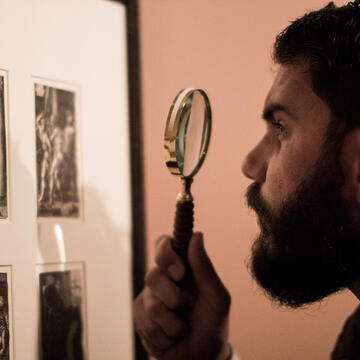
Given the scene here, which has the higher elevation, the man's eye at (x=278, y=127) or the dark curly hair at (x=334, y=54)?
the dark curly hair at (x=334, y=54)

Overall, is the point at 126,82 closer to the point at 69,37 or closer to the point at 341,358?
the point at 69,37

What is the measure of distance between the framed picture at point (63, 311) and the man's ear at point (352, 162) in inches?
23.8

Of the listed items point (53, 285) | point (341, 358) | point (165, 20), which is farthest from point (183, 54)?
point (341, 358)

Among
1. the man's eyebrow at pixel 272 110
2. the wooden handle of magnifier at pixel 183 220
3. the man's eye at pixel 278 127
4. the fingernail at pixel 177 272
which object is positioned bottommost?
the fingernail at pixel 177 272

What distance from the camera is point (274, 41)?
114 centimetres

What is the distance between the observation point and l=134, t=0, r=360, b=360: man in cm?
96

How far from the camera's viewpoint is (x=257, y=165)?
1.07 m

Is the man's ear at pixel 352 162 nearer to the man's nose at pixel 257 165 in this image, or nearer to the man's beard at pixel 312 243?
the man's beard at pixel 312 243

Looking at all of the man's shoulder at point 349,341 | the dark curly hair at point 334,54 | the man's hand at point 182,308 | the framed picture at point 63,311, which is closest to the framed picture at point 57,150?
the framed picture at point 63,311

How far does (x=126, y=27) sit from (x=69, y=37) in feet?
0.74

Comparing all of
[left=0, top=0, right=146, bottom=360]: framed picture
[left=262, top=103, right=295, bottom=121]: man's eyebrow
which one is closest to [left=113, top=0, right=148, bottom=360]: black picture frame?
[left=0, top=0, right=146, bottom=360]: framed picture

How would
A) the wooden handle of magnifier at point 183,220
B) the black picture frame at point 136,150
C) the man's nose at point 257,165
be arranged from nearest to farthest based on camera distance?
the wooden handle of magnifier at point 183,220 → the man's nose at point 257,165 → the black picture frame at point 136,150

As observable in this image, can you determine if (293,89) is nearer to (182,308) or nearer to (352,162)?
(352,162)

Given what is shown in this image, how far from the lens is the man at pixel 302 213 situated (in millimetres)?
961
